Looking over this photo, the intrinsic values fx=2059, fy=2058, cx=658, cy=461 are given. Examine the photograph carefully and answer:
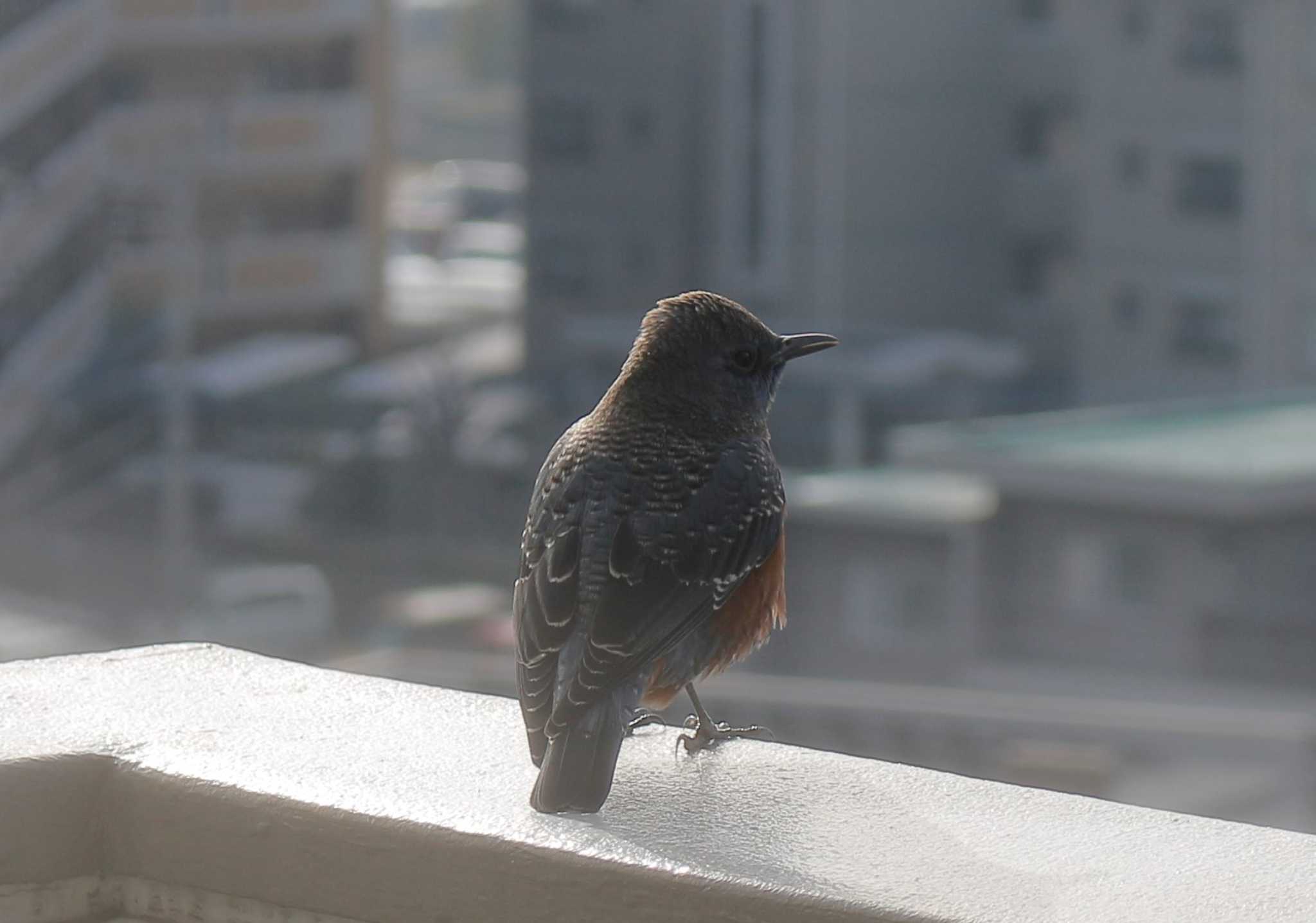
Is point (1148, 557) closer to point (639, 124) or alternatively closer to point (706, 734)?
point (639, 124)

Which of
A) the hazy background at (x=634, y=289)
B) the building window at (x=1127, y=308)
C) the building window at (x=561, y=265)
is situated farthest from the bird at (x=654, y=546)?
the building window at (x=561, y=265)

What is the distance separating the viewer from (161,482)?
30.3 metres

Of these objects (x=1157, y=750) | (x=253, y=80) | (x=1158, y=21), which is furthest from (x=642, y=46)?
(x=1157, y=750)

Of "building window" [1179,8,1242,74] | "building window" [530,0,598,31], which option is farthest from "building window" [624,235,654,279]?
"building window" [1179,8,1242,74]

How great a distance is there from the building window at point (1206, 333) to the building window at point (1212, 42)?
3.37 meters

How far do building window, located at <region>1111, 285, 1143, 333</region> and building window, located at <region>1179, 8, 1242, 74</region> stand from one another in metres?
3.43

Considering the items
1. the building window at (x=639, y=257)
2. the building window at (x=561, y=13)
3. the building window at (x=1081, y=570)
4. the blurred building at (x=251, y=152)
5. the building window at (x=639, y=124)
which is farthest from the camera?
the building window at (x=639, y=257)

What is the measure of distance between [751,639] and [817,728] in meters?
16.0

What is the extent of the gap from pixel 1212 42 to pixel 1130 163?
2.15 m

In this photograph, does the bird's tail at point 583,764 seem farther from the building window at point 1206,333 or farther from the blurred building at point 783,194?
the building window at point 1206,333

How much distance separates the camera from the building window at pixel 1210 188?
2840 centimetres

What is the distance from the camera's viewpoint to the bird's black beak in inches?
117

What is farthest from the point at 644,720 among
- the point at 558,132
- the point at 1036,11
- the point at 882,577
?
the point at 1036,11

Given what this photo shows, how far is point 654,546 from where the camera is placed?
2506mm
